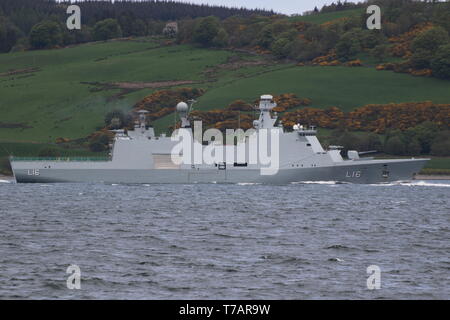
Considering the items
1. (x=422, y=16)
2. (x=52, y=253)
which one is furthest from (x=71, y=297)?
(x=422, y=16)

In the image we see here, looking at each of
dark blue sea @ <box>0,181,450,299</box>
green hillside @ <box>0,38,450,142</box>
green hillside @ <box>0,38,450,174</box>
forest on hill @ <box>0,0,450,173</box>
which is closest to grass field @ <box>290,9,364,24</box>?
forest on hill @ <box>0,0,450,173</box>

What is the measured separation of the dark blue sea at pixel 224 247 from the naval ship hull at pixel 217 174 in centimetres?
1424

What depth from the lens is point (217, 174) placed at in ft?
259

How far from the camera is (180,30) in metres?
195

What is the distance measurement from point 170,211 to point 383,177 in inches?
1313

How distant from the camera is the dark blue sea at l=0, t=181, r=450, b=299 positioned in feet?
86.8

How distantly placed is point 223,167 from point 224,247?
144 feet

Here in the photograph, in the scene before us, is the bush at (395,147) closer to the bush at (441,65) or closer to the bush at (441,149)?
the bush at (441,149)

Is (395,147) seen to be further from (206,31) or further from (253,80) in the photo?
(206,31)

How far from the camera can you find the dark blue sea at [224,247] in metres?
26.5

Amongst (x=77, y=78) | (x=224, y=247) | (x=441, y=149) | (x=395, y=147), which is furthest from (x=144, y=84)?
(x=224, y=247)

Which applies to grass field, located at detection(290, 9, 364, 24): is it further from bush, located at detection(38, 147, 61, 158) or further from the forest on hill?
bush, located at detection(38, 147, 61, 158)

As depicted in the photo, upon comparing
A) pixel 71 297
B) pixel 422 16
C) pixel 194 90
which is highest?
pixel 422 16
